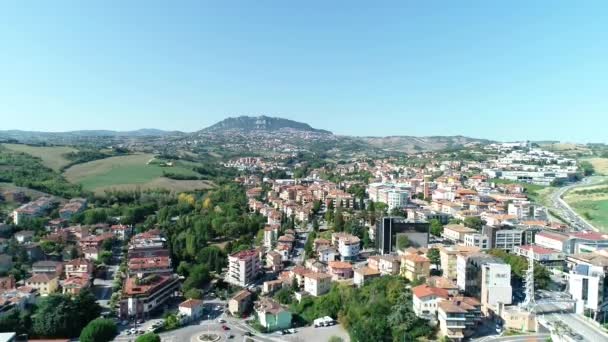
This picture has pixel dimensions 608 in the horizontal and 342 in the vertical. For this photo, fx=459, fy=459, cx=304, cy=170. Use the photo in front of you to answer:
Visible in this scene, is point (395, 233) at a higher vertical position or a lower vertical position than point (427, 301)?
higher

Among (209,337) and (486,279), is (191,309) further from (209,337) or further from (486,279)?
(486,279)

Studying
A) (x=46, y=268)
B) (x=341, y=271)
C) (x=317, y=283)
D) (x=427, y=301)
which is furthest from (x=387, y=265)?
(x=46, y=268)

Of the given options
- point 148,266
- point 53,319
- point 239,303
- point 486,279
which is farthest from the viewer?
point 148,266

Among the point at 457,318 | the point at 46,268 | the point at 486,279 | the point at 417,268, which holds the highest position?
the point at 486,279

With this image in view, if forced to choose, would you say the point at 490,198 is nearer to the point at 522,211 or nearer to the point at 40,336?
the point at 522,211

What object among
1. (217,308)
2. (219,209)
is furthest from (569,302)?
(219,209)

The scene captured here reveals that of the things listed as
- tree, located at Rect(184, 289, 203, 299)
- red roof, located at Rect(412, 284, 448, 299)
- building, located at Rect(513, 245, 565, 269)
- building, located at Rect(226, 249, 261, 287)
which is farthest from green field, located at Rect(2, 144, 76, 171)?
building, located at Rect(513, 245, 565, 269)

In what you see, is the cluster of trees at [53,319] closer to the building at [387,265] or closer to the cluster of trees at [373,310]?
the cluster of trees at [373,310]
